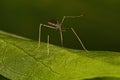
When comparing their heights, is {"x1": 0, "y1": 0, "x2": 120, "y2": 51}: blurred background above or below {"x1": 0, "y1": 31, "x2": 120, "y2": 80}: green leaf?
below

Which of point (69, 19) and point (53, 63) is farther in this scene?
point (69, 19)

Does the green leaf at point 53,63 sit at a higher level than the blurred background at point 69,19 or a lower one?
higher

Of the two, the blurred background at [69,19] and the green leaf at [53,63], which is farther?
the blurred background at [69,19]

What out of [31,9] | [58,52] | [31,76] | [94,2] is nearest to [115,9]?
[94,2]

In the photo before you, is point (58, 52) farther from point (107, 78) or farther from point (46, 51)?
point (107, 78)
